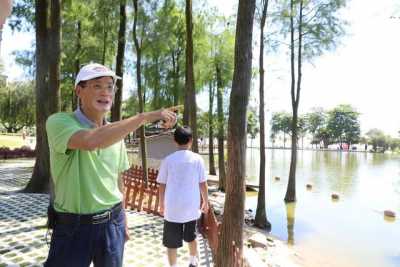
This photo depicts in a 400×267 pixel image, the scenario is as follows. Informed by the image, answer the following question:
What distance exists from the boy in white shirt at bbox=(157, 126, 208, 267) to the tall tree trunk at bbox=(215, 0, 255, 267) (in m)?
0.48

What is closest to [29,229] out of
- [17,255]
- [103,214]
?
[17,255]

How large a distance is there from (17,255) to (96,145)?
13.4 ft

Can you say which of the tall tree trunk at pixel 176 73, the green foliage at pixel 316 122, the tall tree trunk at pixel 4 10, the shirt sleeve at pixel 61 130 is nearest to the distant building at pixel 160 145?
the tall tree trunk at pixel 176 73

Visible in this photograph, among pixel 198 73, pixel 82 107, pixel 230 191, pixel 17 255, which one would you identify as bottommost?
pixel 17 255

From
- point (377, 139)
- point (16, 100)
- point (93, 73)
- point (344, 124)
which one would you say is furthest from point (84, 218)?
point (377, 139)

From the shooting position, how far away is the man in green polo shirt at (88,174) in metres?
1.75

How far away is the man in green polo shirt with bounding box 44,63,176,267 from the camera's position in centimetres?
175

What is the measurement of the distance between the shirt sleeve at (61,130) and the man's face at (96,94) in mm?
177

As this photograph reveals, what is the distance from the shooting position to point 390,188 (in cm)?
2248

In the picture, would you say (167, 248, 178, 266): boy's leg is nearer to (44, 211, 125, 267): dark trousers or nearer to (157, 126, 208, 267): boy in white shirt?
(157, 126, 208, 267): boy in white shirt

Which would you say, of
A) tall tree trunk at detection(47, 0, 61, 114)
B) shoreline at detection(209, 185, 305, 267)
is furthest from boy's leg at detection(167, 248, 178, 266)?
tall tree trunk at detection(47, 0, 61, 114)

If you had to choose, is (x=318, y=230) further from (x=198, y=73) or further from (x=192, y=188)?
(x=198, y=73)

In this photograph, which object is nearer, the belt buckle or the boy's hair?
the belt buckle

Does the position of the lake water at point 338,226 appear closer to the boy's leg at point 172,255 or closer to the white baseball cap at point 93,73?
the boy's leg at point 172,255
